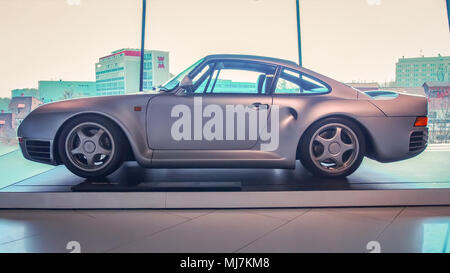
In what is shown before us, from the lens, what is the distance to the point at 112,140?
97.8 inches

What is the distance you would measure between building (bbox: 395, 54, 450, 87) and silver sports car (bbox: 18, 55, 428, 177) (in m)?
2.18

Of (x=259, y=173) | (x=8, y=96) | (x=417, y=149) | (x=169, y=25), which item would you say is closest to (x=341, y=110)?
(x=417, y=149)

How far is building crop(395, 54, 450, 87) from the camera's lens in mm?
4523

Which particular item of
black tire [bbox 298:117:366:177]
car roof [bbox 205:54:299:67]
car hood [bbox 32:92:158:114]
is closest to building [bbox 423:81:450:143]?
black tire [bbox 298:117:366:177]

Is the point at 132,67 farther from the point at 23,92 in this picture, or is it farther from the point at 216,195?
the point at 216,195

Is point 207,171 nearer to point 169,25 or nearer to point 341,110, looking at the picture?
point 341,110

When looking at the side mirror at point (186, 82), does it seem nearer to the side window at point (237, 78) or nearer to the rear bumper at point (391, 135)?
the side window at point (237, 78)

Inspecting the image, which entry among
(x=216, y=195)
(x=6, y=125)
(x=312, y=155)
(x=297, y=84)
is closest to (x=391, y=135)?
(x=312, y=155)

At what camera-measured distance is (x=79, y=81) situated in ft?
13.0

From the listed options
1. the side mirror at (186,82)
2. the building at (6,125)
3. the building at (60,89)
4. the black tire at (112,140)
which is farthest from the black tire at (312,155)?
the building at (6,125)

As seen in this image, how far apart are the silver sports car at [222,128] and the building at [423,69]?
2179mm

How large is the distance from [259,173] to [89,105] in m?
1.62
